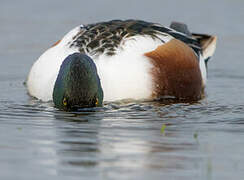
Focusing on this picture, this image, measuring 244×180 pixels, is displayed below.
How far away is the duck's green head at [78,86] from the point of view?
28.7 ft

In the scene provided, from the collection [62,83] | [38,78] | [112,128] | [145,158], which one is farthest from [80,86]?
[145,158]

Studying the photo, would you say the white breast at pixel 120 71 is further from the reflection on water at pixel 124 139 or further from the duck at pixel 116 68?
the reflection on water at pixel 124 139

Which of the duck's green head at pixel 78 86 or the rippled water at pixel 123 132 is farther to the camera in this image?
the duck's green head at pixel 78 86

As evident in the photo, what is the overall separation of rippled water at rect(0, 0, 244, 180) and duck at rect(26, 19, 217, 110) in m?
0.18

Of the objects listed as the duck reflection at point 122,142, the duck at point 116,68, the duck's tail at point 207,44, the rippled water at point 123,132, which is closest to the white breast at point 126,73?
the duck at point 116,68

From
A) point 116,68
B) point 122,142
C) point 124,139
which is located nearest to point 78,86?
point 116,68

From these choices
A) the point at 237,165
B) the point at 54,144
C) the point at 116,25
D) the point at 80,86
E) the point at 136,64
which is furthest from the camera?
the point at 116,25

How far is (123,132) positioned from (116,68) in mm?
1877

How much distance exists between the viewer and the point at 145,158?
6.73m

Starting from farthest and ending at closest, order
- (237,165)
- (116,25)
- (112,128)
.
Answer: (116,25)
(112,128)
(237,165)

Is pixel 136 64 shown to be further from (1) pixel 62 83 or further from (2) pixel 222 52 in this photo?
(2) pixel 222 52

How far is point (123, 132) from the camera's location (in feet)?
25.8

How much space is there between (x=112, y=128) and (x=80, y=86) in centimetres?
84

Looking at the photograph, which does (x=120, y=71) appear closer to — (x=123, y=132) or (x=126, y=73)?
(x=126, y=73)
